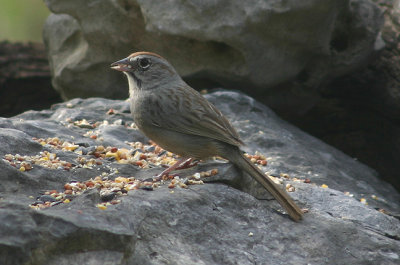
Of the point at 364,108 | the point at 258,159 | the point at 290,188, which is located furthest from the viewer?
the point at 364,108

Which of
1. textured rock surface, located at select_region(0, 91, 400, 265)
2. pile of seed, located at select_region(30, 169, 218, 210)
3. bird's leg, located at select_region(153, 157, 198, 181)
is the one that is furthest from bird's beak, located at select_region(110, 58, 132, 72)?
pile of seed, located at select_region(30, 169, 218, 210)

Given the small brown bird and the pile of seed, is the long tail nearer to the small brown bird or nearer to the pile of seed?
the small brown bird

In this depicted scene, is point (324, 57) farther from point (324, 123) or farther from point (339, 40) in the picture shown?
point (324, 123)

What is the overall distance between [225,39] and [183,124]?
5.78 ft

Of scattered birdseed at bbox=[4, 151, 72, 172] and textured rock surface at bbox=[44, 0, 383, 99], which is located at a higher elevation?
textured rock surface at bbox=[44, 0, 383, 99]

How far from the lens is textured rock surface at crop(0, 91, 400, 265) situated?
9.18ft

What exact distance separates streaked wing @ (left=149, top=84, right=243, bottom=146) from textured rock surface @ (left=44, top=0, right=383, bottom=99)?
4.95ft

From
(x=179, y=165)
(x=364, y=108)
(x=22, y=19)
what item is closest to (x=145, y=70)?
(x=179, y=165)

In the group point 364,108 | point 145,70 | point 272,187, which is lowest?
point 364,108

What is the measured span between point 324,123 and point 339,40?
98 cm

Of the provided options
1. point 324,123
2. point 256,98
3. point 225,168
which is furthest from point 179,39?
point 225,168

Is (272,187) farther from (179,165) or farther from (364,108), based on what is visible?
(364,108)

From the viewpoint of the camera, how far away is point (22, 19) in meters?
11.3

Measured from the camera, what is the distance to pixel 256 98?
6.65 meters
